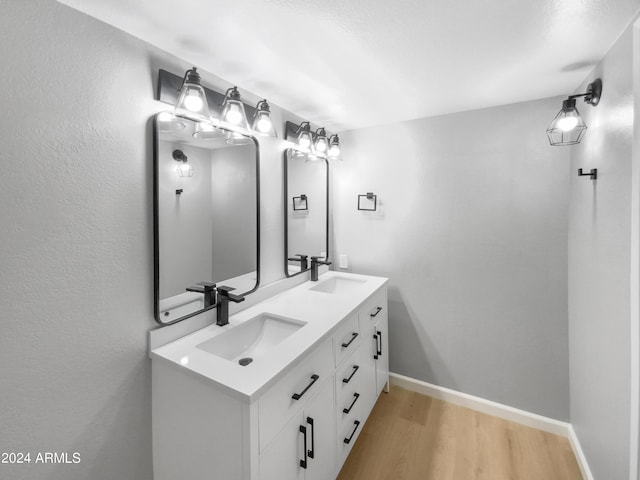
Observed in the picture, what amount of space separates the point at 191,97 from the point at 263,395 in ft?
4.06

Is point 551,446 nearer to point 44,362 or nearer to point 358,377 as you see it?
point 358,377

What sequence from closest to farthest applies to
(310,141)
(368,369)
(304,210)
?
1. (368,369)
2. (310,141)
3. (304,210)

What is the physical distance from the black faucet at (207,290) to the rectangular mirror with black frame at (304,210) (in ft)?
2.15

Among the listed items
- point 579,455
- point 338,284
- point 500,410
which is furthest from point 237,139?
point 579,455

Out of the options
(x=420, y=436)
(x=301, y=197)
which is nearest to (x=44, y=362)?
(x=301, y=197)

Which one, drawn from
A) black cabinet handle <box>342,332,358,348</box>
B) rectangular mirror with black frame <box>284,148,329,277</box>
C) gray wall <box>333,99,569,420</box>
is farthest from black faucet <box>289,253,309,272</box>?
black cabinet handle <box>342,332,358,348</box>

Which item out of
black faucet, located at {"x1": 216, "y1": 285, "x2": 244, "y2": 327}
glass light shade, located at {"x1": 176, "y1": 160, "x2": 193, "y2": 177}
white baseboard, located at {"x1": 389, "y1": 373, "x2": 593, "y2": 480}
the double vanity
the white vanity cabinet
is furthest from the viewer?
the white vanity cabinet

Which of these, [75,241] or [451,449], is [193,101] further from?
[451,449]

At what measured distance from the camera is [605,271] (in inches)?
52.1

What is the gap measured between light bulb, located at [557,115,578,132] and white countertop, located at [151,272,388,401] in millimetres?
1397

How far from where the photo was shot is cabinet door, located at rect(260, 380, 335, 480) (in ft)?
3.44

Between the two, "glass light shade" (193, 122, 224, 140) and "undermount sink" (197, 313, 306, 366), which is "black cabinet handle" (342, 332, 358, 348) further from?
"glass light shade" (193, 122, 224, 140)

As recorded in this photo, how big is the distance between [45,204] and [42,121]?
0.27 m

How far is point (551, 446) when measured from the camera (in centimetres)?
180
